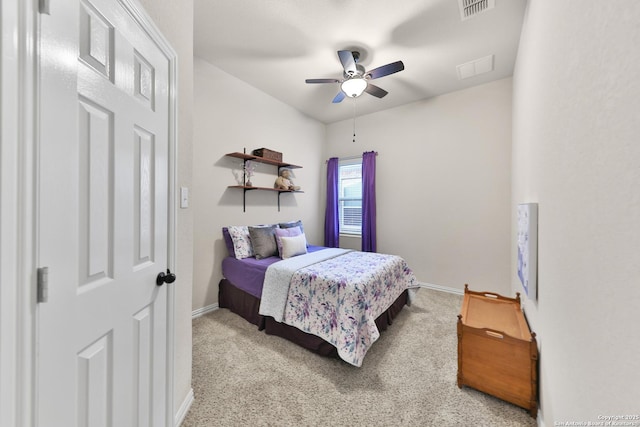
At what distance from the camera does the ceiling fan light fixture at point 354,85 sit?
2576 millimetres

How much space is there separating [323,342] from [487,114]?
345 centimetres

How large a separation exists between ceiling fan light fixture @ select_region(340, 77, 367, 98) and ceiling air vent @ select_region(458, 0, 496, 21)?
0.96 metres

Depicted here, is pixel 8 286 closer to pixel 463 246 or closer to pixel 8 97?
pixel 8 97

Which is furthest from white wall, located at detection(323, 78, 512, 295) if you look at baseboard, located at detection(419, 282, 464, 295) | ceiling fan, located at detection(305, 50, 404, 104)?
ceiling fan, located at detection(305, 50, 404, 104)

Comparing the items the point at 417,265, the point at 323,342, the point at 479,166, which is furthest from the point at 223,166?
the point at 479,166

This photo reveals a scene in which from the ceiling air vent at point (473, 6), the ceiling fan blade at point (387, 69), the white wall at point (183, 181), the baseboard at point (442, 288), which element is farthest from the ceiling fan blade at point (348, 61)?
the baseboard at point (442, 288)

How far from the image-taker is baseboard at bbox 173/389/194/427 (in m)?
1.34

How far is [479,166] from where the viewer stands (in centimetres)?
325

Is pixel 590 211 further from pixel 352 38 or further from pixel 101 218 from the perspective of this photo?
pixel 352 38

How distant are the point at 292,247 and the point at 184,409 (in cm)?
178

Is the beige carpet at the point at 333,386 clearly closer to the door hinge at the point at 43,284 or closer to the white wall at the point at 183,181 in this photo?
the white wall at the point at 183,181

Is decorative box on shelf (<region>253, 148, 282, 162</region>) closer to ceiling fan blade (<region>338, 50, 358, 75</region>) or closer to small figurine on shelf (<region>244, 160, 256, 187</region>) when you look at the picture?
small figurine on shelf (<region>244, 160, 256, 187</region>)

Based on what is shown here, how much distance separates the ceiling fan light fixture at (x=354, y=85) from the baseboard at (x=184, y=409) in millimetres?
2980

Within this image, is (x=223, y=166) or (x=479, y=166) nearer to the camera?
(x=223, y=166)
